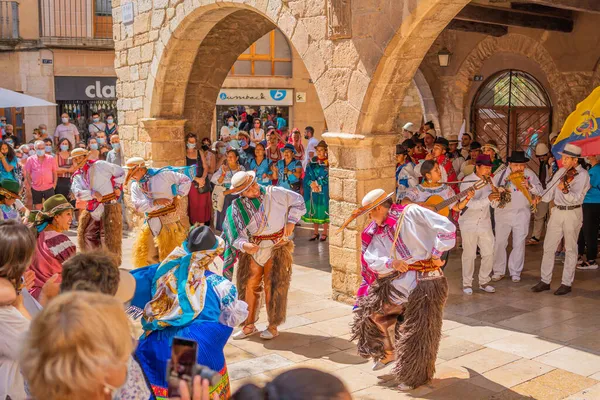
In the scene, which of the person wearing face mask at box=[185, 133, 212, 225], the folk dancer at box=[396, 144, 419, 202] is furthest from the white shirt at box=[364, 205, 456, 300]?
the person wearing face mask at box=[185, 133, 212, 225]

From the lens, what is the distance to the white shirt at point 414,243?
17.7 ft

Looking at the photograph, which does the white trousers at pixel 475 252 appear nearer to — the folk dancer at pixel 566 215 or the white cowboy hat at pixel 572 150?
the folk dancer at pixel 566 215

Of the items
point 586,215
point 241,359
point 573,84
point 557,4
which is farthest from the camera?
point 573,84

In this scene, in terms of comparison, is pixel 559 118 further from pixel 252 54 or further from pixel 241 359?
pixel 252 54

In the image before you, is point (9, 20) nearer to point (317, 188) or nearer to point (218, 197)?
point (218, 197)

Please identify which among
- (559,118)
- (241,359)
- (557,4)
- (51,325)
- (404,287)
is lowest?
(241,359)

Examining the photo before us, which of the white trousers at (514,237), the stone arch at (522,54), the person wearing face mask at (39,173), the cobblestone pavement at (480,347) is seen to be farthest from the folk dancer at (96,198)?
the stone arch at (522,54)

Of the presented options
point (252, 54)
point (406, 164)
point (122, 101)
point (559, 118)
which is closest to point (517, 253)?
point (406, 164)

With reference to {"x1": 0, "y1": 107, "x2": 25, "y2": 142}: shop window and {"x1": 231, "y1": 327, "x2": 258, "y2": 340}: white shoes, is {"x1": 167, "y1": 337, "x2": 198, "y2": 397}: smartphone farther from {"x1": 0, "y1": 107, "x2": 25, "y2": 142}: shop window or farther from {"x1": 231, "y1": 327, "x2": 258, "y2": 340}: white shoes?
{"x1": 0, "y1": 107, "x2": 25, "y2": 142}: shop window

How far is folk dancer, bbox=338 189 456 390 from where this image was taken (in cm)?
544

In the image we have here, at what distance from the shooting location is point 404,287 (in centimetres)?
559

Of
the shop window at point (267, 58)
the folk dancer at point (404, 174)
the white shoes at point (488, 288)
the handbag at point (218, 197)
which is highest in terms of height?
the shop window at point (267, 58)

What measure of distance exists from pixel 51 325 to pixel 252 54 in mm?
20159

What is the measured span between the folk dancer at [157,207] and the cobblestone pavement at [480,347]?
142 cm
